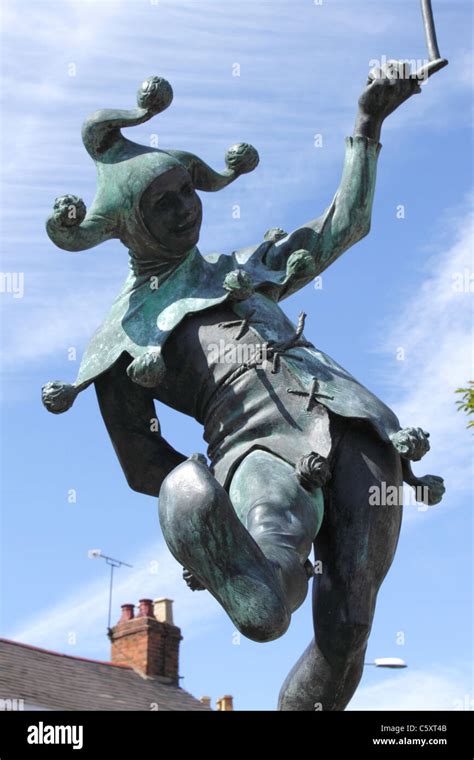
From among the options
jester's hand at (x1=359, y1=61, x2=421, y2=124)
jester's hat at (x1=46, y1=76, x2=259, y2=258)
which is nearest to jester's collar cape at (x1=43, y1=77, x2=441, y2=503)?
jester's hat at (x1=46, y1=76, x2=259, y2=258)

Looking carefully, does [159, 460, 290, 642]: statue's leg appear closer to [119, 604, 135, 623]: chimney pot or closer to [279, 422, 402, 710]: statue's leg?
[279, 422, 402, 710]: statue's leg

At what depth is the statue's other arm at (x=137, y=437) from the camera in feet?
15.1

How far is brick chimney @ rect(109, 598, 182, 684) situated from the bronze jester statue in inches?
Answer: 782

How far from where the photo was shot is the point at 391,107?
472cm

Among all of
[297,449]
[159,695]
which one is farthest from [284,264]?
[159,695]

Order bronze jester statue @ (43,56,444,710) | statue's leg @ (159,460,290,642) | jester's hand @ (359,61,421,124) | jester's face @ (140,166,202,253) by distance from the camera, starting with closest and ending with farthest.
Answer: statue's leg @ (159,460,290,642) < bronze jester statue @ (43,56,444,710) < jester's face @ (140,166,202,253) < jester's hand @ (359,61,421,124)

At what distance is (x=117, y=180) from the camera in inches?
178

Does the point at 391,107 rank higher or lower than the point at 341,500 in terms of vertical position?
higher

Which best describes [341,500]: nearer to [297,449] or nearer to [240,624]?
A: [297,449]

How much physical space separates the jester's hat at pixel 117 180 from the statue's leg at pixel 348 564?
1076 mm

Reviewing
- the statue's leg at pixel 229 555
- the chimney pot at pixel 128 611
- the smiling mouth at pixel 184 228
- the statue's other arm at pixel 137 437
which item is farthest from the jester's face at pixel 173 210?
the chimney pot at pixel 128 611

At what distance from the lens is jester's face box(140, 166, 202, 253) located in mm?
4520

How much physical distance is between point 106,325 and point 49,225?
1.42 feet

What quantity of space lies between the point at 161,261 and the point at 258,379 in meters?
0.63
